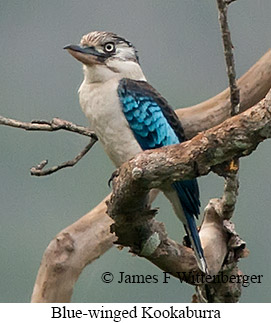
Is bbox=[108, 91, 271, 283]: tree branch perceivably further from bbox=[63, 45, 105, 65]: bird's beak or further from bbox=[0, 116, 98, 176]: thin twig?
bbox=[63, 45, 105, 65]: bird's beak

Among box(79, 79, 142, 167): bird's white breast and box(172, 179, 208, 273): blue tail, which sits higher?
box(79, 79, 142, 167): bird's white breast

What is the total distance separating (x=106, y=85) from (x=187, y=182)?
0.43 meters

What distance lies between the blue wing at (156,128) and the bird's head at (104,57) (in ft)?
0.27

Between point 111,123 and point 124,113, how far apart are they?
2.2 inches

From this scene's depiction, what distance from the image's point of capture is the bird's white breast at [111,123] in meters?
2.36

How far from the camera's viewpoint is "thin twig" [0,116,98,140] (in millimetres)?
2359

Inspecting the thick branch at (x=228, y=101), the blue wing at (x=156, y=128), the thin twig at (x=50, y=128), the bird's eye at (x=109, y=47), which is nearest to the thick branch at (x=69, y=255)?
the thick branch at (x=228, y=101)

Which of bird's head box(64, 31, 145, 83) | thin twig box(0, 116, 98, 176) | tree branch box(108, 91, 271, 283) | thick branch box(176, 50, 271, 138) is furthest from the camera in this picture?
thick branch box(176, 50, 271, 138)

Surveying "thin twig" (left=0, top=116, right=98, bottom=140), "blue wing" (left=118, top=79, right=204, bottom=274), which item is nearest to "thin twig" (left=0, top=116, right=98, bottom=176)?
"thin twig" (left=0, top=116, right=98, bottom=140)

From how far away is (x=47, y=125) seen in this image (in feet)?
8.11

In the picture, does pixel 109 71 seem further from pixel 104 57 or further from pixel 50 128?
pixel 50 128

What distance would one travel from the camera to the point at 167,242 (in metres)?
2.33

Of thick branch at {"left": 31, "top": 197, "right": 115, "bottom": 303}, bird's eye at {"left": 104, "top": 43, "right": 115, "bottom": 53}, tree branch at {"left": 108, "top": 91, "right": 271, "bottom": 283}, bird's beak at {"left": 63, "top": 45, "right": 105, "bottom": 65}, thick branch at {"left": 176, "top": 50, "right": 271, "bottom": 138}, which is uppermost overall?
bird's eye at {"left": 104, "top": 43, "right": 115, "bottom": 53}

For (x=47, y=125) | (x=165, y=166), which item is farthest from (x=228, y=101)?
(x=165, y=166)
